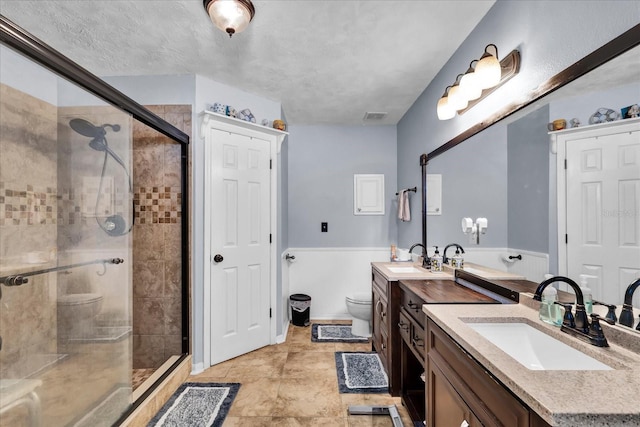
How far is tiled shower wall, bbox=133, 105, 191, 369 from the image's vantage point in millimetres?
2480

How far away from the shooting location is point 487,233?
181cm

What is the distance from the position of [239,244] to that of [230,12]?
1.76 meters

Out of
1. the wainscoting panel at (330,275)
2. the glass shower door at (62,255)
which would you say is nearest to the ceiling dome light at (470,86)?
the glass shower door at (62,255)

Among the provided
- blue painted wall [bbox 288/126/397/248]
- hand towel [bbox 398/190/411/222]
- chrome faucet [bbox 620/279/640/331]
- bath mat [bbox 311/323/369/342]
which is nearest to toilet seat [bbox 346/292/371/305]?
bath mat [bbox 311/323/369/342]

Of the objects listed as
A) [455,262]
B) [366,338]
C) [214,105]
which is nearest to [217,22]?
[214,105]

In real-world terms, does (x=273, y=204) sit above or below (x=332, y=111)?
below

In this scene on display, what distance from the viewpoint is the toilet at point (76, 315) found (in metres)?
1.72

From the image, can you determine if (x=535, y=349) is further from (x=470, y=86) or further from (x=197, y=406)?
(x=197, y=406)

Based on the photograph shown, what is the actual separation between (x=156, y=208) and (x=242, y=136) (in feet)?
3.09

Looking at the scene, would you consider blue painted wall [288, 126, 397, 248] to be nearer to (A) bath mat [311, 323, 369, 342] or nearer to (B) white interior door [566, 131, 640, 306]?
(A) bath mat [311, 323, 369, 342]

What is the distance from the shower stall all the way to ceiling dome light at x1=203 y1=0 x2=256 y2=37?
0.66m

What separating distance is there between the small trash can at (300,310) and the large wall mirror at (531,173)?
1.94 metres

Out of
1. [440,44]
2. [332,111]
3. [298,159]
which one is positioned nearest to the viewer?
[440,44]

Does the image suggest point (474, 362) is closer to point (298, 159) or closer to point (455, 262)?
point (455, 262)
